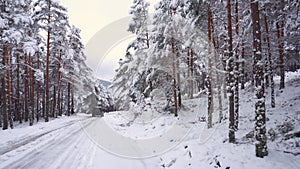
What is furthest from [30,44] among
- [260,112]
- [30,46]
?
[260,112]

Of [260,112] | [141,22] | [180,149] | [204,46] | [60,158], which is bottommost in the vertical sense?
[60,158]

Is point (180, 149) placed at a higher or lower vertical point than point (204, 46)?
lower

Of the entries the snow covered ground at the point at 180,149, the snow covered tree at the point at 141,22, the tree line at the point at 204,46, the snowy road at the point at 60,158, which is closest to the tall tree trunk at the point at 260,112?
the snow covered ground at the point at 180,149

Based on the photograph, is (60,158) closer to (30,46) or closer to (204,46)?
(204,46)

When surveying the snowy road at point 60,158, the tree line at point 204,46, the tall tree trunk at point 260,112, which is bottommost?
the snowy road at point 60,158

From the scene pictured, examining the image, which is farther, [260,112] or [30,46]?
[30,46]

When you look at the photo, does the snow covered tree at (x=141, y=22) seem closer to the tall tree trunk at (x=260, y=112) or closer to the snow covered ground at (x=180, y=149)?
the snow covered ground at (x=180, y=149)

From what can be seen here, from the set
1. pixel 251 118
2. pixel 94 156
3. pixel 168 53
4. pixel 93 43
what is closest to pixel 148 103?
pixel 168 53

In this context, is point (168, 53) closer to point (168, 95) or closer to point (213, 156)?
point (168, 95)

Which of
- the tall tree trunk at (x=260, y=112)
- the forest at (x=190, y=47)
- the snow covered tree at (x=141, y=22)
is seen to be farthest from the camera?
the snow covered tree at (x=141, y=22)

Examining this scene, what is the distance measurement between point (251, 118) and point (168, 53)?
8405 mm

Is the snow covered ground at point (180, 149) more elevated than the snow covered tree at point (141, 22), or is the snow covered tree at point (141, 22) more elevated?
the snow covered tree at point (141, 22)

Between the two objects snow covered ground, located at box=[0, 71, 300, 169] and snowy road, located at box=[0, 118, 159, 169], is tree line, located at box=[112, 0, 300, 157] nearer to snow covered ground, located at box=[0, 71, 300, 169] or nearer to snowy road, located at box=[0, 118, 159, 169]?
snow covered ground, located at box=[0, 71, 300, 169]

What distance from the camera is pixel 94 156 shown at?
11.3m
